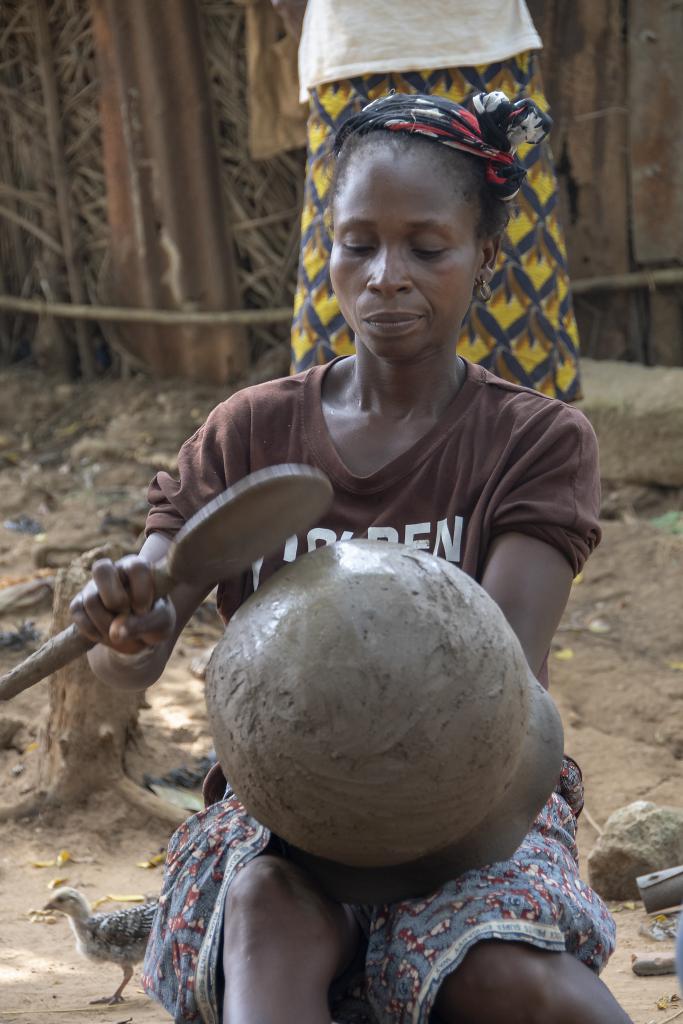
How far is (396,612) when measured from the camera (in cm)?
178

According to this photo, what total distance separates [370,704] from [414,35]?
2895 millimetres

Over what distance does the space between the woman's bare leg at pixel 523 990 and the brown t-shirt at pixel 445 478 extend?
656mm

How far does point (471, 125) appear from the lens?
7.87 ft

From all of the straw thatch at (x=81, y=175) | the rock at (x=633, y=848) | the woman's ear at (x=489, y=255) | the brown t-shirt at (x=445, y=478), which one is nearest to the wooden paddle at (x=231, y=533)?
the brown t-shirt at (x=445, y=478)

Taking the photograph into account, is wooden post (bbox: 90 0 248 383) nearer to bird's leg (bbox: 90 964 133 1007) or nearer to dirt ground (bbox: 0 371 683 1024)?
dirt ground (bbox: 0 371 683 1024)

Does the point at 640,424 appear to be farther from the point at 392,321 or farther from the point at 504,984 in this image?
the point at 504,984

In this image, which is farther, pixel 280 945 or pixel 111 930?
pixel 111 930

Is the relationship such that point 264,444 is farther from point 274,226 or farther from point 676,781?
point 274,226

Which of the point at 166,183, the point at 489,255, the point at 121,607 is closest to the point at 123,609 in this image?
the point at 121,607

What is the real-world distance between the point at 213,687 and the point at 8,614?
3757mm

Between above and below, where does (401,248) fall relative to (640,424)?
above

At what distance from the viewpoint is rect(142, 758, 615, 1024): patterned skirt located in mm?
1950

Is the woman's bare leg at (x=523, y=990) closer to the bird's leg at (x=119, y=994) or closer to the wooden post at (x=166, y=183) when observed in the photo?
the bird's leg at (x=119, y=994)

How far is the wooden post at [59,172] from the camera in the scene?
7.73 meters
